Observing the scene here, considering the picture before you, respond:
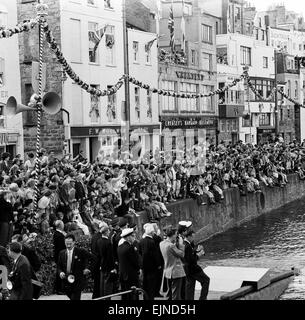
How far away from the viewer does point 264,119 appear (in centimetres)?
6169

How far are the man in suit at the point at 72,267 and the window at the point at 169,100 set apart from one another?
34.4 m

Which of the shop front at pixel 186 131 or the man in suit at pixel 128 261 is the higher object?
the shop front at pixel 186 131

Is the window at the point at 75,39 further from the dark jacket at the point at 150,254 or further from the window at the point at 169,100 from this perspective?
the dark jacket at the point at 150,254

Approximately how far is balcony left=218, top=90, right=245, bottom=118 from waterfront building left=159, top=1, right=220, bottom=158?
1.08m

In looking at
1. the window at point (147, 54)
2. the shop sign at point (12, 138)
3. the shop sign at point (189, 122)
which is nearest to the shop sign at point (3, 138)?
the shop sign at point (12, 138)

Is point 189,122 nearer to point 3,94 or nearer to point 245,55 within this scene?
point 245,55

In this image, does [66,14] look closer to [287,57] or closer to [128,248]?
[128,248]

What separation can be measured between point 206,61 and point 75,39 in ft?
56.2

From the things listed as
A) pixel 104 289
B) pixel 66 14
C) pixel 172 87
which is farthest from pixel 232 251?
pixel 172 87

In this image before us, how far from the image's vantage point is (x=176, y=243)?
502 inches

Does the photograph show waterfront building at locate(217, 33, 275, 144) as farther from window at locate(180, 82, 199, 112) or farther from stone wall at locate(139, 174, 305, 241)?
stone wall at locate(139, 174, 305, 241)

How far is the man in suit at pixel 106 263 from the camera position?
42.3 ft

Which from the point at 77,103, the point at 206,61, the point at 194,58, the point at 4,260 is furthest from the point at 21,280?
the point at 206,61

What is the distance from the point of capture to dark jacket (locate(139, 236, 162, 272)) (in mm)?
12828
